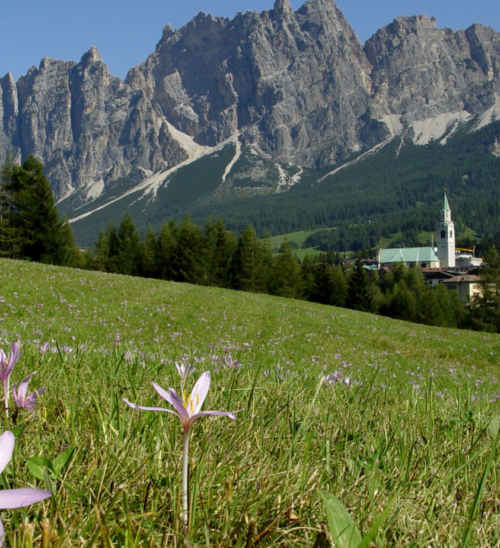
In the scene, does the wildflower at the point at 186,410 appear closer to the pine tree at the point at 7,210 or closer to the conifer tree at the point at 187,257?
the pine tree at the point at 7,210

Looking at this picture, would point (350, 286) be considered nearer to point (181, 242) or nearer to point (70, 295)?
point (181, 242)

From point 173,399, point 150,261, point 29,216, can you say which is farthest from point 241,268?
point 173,399

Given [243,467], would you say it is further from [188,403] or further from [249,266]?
[249,266]

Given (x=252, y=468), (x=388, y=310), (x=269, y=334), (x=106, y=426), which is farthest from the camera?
(x=388, y=310)

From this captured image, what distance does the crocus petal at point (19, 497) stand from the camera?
55 cm

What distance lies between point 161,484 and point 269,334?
1463 cm

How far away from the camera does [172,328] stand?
14922mm

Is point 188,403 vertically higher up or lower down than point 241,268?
lower down

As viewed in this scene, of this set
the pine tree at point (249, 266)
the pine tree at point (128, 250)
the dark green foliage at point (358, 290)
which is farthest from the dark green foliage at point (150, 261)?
the dark green foliage at point (358, 290)

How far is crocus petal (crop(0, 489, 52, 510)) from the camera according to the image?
55 centimetres

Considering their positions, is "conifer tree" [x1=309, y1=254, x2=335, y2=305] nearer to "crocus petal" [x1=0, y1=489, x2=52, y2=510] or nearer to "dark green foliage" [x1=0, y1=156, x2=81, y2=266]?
"dark green foliage" [x1=0, y1=156, x2=81, y2=266]

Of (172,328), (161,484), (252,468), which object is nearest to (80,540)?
(161,484)

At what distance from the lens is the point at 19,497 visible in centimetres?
56

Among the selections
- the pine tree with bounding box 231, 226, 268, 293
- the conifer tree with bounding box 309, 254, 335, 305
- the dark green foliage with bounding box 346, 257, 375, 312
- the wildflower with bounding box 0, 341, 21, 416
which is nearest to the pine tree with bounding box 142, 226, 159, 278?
the pine tree with bounding box 231, 226, 268, 293
